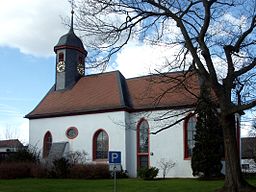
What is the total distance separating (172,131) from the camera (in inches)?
1345

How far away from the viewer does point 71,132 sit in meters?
38.4

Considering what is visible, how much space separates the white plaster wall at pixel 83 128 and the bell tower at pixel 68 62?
457 centimetres

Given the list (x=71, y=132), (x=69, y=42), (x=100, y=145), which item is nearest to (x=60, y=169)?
(x=100, y=145)

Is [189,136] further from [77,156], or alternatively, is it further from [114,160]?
[114,160]

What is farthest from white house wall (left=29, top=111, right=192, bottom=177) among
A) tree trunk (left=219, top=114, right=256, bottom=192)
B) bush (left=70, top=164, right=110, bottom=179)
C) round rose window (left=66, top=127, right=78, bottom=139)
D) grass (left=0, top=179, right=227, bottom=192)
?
tree trunk (left=219, top=114, right=256, bottom=192)

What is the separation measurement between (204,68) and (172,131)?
51.9 feet

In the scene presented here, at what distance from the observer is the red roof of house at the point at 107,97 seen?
1383 inches

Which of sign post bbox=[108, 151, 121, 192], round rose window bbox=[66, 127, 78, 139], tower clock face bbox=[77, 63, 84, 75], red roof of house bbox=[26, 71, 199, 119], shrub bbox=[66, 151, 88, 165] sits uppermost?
tower clock face bbox=[77, 63, 84, 75]

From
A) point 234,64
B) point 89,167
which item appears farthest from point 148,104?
point 234,64

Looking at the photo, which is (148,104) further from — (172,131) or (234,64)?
(234,64)

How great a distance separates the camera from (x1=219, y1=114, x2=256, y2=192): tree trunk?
58.4 feet

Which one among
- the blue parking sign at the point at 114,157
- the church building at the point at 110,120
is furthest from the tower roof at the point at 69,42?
the blue parking sign at the point at 114,157

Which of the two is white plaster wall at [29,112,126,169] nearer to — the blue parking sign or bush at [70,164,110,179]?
bush at [70,164,110,179]

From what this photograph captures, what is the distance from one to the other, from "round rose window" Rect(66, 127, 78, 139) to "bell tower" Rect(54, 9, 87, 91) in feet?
17.8
